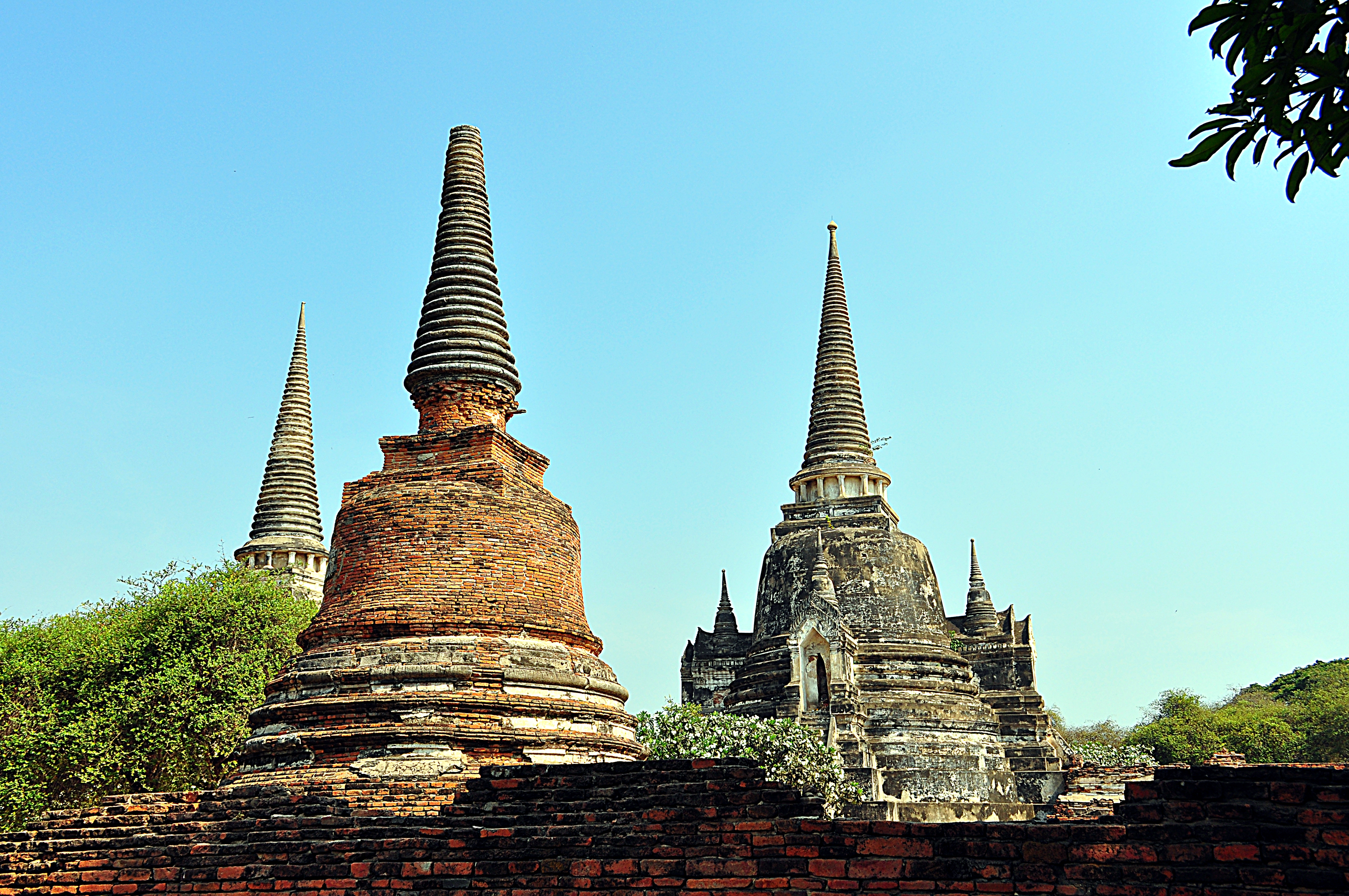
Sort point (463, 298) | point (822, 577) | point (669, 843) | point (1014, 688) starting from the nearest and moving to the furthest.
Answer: point (669, 843) < point (463, 298) < point (822, 577) < point (1014, 688)

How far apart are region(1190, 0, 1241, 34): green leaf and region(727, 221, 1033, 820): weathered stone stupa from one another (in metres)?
21.7

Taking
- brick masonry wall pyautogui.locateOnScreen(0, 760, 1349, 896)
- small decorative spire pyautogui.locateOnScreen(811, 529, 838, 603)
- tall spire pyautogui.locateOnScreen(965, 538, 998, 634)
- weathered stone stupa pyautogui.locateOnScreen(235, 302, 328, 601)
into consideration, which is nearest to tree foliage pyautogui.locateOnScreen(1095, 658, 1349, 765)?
tall spire pyautogui.locateOnScreen(965, 538, 998, 634)

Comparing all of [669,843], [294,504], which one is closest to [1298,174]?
[669,843]

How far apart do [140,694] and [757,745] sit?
1214cm

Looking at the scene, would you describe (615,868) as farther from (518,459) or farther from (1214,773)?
(518,459)

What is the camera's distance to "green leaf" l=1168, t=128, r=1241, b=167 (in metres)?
5.30

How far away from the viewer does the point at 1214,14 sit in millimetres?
5191

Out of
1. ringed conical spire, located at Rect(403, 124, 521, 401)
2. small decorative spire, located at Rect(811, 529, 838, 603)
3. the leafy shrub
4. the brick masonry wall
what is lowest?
the brick masonry wall

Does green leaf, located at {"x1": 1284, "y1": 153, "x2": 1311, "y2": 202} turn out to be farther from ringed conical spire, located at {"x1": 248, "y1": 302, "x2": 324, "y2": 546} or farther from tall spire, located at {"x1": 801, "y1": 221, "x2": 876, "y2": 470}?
ringed conical spire, located at {"x1": 248, "y1": 302, "x2": 324, "y2": 546}

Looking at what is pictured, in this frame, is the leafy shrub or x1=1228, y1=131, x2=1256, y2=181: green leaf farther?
the leafy shrub

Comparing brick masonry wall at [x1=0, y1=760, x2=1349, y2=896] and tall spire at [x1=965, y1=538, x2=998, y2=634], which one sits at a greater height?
tall spire at [x1=965, y1=538, x2=998, y2=634]

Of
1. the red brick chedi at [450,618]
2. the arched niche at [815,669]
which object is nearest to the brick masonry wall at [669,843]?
the red brick chedi at [450,618]

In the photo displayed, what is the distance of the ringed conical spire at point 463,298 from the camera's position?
643 inches

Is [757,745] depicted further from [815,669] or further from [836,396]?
[836,396]
